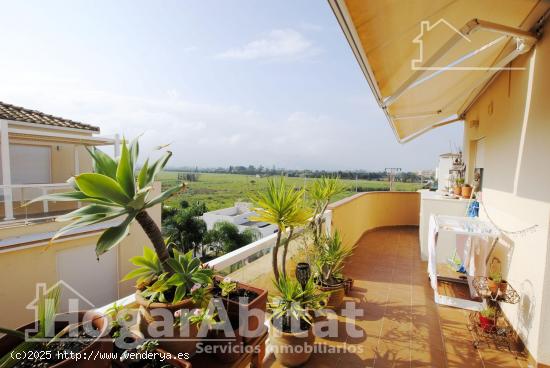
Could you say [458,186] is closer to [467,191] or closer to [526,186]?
[467,191]

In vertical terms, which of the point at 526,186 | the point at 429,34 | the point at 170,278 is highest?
the point at 429,34

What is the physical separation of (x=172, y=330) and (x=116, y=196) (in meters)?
0.77

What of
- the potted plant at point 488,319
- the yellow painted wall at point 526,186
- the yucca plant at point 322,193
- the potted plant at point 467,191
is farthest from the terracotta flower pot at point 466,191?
the yucca plant at point 322,193

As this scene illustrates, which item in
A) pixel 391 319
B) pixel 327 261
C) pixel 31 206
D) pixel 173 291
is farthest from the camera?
pixel 31 206

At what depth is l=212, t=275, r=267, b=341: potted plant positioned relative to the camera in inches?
71.4

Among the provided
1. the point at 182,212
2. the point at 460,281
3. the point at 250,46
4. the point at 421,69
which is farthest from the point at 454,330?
the point at 182,212

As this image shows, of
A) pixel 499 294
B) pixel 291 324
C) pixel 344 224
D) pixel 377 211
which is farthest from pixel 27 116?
pixel 499 294

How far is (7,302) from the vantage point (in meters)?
5.96

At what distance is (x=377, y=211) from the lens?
934 centimetres

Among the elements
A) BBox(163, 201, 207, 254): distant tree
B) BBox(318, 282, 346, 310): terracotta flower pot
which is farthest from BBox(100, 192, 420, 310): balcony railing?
BBox(163, 201, 207, 254): distant tree

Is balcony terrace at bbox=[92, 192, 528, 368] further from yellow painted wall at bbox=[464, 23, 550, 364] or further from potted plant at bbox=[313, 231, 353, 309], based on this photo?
yellow painted wall at bbox=[464, 23, 550, 364]

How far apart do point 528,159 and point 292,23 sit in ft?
19.1

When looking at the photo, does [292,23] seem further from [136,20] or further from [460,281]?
[460,281]

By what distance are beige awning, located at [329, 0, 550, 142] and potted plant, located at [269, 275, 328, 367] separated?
2.26 metres
